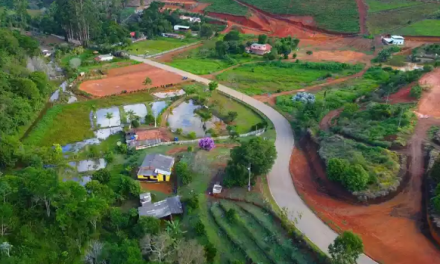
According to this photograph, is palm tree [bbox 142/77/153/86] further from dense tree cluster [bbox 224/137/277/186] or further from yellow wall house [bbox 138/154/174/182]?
dense tree cluster [bbox 224/137/277/186]

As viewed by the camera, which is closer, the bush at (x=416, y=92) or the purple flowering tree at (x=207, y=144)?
the purple flowering tree at (x=207, y=144)

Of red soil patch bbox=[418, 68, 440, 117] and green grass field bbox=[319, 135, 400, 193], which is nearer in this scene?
green grass field bbox=[319, 135, 400, 193]

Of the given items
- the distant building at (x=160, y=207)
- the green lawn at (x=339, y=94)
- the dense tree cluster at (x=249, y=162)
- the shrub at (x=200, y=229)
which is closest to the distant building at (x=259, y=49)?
the green lawn at (x=339, y=94)

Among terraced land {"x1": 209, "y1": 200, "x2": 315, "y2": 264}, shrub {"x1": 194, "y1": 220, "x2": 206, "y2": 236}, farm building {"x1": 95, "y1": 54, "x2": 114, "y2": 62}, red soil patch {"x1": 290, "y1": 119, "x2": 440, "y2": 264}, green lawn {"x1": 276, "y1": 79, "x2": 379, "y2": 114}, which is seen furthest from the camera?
farm building {"x1": 95, "y1": 54, "x2": 114, "y2": 62}

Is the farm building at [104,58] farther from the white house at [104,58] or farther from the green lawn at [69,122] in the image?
the green lawn at [69,122]

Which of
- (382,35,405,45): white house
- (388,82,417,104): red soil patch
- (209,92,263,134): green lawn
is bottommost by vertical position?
(209,92,263,134): green lawn

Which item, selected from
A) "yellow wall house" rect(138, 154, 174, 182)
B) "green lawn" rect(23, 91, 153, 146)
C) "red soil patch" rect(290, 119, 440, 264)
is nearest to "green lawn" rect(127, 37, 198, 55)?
"green lawn" rect(23, 91, 153, 146)
